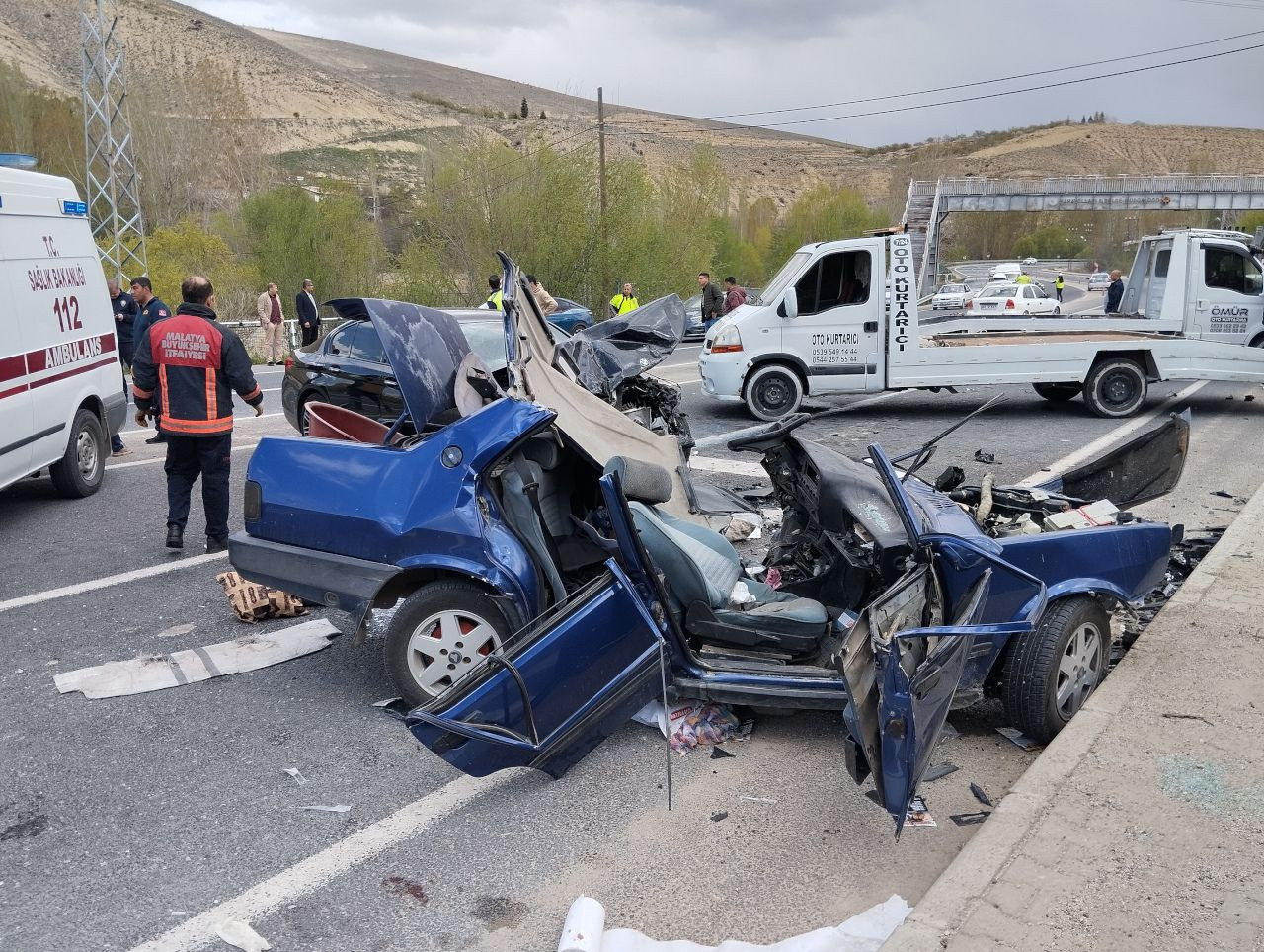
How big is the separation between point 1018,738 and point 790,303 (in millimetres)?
8880

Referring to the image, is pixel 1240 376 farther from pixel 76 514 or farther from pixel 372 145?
pixel 372 145

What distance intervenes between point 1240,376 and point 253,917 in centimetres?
1287

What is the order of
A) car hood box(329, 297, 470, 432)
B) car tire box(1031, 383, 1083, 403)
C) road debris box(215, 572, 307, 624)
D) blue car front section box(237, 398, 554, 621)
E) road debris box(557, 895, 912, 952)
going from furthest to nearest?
1. car tire box(1031, 383, 1083, 403)
2. road debris box(215, 572, 307, 624)
3. car hood box(329, 297, 470, 432)
4. blue car front section box(237, 398, 554, 621)
5. road debris box(557, 895, 912, 952)

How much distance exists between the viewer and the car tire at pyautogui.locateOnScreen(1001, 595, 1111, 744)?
14.0ft

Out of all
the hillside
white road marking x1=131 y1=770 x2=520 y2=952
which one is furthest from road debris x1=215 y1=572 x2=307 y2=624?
the hillside

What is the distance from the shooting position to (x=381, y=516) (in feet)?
15.1

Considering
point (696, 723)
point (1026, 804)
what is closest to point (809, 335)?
point (696, 723)

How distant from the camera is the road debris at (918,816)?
382 centimetres

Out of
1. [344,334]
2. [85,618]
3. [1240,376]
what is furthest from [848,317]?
[85,618]

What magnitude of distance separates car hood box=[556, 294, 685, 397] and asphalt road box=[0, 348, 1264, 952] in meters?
3.17

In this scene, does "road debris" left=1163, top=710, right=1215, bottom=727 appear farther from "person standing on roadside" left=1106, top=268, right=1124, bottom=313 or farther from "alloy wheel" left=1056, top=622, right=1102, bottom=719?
"person standing on roadside" left=1106, top=268, right=1124, bottom=313

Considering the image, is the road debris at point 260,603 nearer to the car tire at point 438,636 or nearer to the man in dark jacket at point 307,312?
the car tire at point 438,636

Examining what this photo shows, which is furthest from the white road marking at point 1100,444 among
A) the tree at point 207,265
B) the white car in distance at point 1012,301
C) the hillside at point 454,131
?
the hillside at point 454,131

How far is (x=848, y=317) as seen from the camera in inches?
501
